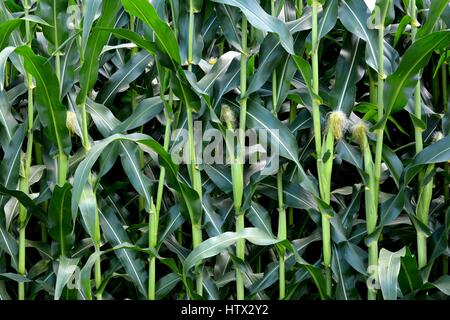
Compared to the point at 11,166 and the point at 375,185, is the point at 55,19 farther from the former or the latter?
the point at 375,185

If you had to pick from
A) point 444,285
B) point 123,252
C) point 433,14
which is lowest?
point 444,285

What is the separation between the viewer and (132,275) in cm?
145

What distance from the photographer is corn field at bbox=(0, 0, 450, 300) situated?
53.6 inches

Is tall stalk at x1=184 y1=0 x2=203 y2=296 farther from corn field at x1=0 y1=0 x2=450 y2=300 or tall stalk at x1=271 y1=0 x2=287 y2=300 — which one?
tall stalk at x1=271 y1=0 x2=287 y2=300

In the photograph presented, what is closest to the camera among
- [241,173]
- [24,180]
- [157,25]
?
[157,25]

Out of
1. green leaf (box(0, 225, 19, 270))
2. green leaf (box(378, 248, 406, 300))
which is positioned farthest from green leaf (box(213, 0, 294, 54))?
green leaf (box(0, 225, 19, 270))

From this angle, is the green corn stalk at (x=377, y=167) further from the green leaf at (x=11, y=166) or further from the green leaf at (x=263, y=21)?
the green leaf at (x=11, y=166)

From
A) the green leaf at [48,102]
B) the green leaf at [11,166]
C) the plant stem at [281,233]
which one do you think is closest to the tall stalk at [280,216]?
the plant stem at [281,233]

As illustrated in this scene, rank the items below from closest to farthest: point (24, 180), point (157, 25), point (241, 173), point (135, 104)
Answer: point (157, 25) → point (241, 173) → point (24, 180) → point (135, 104)

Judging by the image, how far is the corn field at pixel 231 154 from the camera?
136 cm

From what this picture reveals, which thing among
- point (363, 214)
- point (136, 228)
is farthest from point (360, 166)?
point (136, 228)

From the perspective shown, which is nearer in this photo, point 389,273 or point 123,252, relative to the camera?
point 389,273

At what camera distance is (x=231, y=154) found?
1.41m

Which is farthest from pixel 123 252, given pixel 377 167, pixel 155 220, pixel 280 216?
pixel 377 167
